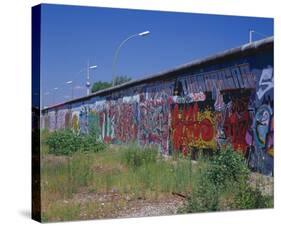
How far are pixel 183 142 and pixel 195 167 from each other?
490mm

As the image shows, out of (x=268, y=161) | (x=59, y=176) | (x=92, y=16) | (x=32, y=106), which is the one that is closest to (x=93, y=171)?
(x=59, y=176)

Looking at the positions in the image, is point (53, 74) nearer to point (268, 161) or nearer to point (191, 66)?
point (191, 66)

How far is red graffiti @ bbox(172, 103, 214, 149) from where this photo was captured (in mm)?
12781

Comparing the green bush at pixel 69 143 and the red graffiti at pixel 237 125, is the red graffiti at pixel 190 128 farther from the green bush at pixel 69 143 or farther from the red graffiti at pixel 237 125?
the green bush at pixel 69 143

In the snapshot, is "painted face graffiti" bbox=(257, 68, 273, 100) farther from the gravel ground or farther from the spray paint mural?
the gravel ground

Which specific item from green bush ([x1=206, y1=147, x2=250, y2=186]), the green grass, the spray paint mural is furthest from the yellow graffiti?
green bush ([x1=206, y1=147, x2=250, y2=186])

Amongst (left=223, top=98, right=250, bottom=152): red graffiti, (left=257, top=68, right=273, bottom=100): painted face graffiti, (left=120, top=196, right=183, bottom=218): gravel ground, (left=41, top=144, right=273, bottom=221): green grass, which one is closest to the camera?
(left=41, top=144, right=273, bottom=221): green grass

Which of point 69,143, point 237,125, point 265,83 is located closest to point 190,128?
point 237,125

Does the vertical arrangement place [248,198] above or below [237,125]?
below

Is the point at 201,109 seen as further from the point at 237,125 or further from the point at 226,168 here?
the point at 226,168

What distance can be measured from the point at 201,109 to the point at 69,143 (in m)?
2.51

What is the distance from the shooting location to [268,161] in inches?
522

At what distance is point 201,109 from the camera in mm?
12906

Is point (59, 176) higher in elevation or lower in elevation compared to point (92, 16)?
lower
